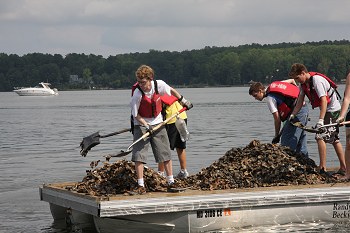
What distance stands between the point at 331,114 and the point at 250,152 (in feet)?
4.35

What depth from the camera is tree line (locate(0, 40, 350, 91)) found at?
150 m

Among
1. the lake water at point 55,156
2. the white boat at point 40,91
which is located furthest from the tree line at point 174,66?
the lake water at point 55,156

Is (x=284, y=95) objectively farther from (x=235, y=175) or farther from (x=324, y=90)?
(x=235, y=175)

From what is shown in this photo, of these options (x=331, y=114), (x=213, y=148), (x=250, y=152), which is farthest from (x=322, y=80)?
(x=213, y=148)

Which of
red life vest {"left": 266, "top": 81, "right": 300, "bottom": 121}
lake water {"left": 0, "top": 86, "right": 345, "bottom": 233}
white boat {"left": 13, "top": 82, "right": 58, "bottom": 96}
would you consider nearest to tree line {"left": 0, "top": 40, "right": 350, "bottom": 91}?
white boat {"left": 13, "top": 82, "right": 58, "bottom": 96}

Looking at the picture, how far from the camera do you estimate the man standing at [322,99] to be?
12578mm

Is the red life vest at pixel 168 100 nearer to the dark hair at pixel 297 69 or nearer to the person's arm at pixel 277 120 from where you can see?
the person's arm at pixel 277 120

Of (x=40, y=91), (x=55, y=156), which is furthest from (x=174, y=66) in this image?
(x=55, y=156)

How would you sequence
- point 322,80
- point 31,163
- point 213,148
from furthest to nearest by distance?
point 213,148, point 31,163, point 322,80

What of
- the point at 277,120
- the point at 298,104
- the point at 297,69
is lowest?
the point at 277,120

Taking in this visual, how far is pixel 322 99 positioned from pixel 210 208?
Answer: 256 cm

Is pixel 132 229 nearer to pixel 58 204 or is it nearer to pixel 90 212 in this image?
pixel 90 212

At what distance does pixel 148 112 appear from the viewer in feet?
39.0

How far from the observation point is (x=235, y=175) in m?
12.3
